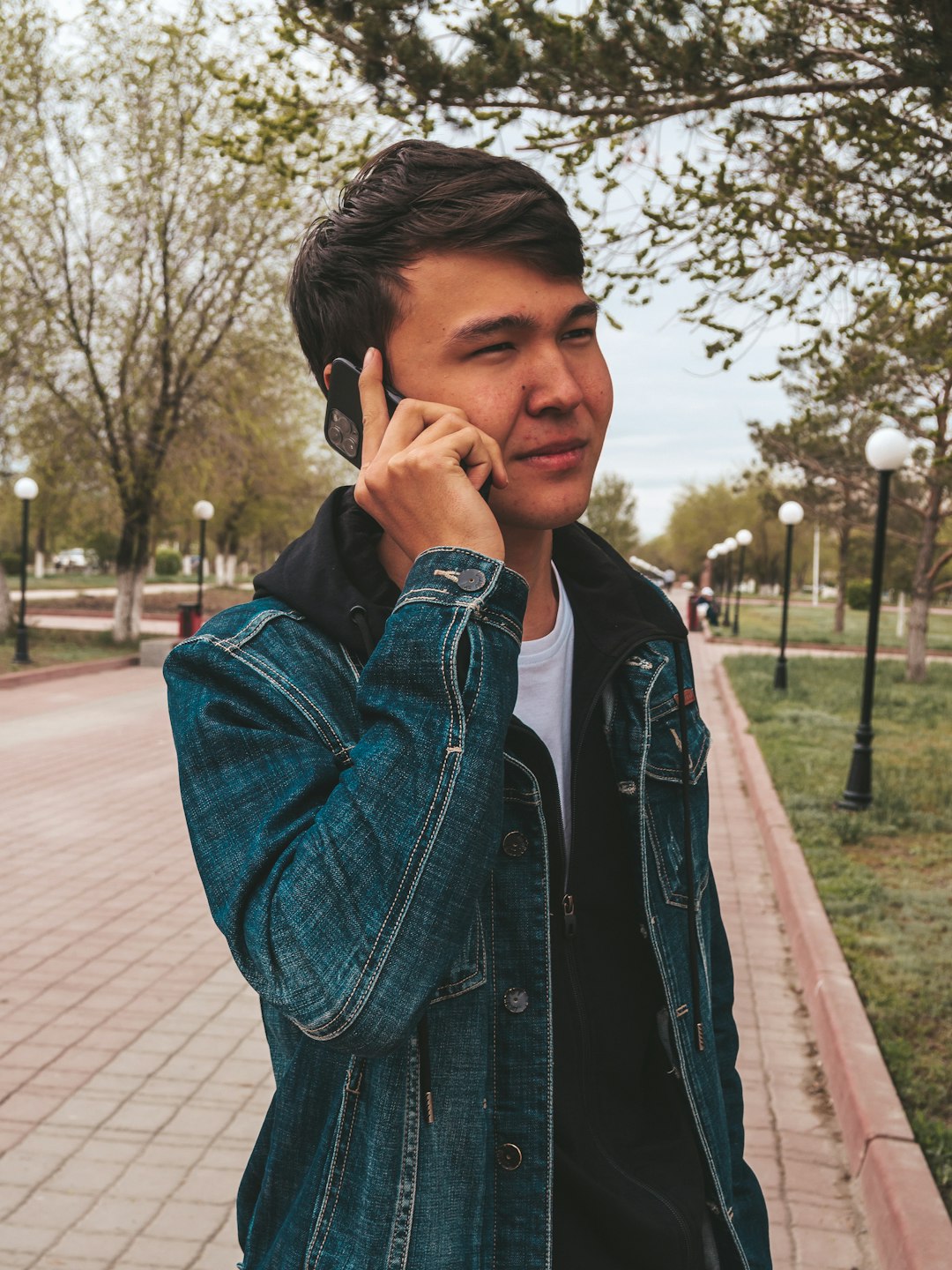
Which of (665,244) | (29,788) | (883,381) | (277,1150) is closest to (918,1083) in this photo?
(277,1150)

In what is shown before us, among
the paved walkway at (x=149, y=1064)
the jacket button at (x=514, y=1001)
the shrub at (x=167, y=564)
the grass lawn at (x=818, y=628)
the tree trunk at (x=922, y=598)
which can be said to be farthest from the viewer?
the shrub at (x=167, y=564)

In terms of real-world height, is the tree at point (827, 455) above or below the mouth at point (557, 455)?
above

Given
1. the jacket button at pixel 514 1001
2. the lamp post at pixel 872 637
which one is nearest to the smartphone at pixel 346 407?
the jacket button at pixel 514 1001

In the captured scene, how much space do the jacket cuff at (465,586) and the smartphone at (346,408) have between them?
253mm

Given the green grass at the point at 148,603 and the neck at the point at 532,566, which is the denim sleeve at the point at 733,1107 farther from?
the green grass at the point at 148,603

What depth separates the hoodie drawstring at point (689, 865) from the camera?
5.37 ft

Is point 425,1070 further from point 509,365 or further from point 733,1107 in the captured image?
point 509,365

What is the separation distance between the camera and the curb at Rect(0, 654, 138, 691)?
1817 centimetres

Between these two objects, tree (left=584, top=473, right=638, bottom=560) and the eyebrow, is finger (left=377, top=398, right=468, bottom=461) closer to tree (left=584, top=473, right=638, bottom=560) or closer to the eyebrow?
the eyebrow

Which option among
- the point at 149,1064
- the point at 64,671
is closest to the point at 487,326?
the point at 149,1064

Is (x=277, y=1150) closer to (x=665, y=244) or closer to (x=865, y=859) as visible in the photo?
(x=665, y=244)

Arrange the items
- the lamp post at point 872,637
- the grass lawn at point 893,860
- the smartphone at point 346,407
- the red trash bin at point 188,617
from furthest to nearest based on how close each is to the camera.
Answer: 1. the red trash bin at point 188,617
2. the lamp post at point 872,637
3. the grass lawn at point 893,860
4. the smartphone at point 346,407

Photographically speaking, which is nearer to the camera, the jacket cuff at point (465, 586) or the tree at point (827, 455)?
the jacket cuff at point (465, 586)

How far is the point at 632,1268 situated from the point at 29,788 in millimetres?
10077
